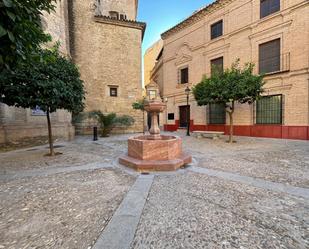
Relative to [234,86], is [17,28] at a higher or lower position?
lower

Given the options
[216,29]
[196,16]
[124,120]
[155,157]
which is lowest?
[155,157]

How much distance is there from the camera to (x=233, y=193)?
338 centimetres

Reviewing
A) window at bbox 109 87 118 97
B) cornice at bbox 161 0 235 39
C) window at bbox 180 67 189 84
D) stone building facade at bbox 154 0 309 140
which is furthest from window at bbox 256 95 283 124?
window at bbox 109 87 118 97

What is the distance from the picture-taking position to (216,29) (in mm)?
14164

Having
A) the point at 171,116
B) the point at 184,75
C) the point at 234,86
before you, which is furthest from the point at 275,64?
the point at 171,116

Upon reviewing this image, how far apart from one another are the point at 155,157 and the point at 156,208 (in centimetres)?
228

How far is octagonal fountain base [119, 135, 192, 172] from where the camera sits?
4758mm

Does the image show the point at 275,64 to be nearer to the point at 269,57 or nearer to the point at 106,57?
the point at 269,57

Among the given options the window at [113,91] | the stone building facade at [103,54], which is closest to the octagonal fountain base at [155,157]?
the stone building facade at [103,54]

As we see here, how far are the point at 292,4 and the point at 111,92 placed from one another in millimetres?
13027

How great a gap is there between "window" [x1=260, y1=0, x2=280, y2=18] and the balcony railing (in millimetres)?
2816

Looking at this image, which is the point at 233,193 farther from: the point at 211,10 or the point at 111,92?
the point at 211,10

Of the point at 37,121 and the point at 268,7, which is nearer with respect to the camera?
the point at 37,121

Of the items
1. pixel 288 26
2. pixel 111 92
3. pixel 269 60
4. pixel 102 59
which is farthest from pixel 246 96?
pixel 102 59
